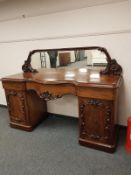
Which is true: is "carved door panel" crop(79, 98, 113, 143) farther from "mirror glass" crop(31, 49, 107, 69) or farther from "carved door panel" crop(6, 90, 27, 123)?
"carved door panel" crop(6, 90, 27, 123)

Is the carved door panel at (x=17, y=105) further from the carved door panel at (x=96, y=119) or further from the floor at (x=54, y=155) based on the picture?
the carved door panel at (x=96, y=119)

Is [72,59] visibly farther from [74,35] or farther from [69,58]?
[74,35]

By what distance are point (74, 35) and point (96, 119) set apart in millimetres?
1207

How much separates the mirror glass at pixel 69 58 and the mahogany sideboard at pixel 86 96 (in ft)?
0.35

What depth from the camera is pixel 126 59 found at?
6.79ft

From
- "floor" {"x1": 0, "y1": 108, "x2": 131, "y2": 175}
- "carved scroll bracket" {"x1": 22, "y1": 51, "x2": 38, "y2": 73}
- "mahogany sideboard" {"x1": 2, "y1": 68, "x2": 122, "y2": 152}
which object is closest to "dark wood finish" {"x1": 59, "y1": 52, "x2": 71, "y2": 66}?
"mahogany sideboard" {"x1": 2, "y1": 68, "x2": 122, "y2": 152}

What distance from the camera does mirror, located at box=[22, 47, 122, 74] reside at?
2.13m

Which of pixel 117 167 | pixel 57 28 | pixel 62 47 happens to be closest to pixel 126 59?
pixel 62 47

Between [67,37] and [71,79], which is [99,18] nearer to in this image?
[67,37]

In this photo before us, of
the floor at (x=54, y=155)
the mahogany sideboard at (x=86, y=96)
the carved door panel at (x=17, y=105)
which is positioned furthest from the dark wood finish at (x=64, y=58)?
the floor at (x=54, y=155)

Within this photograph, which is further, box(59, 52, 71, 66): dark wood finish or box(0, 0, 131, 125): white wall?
box(59, 52, 71, 66): dark wood finish

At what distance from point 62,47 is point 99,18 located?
2.17 ft

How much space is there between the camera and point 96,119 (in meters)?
1.89

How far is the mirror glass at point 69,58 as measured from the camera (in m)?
2.22
